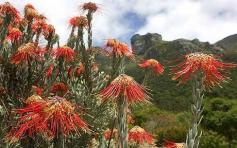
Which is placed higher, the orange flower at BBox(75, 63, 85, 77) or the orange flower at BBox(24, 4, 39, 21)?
the orange flower at BBox(24, 4, 39, 21)

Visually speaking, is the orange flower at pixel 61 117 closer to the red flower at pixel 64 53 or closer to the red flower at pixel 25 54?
the red flower at pixel 25 54

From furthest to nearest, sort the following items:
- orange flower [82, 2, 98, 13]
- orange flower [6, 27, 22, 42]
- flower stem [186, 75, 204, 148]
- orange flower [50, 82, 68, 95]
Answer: orange flower [6, 27, 22, 42] < orange flower [82, 2, 98, 13] < orange flower [50, 82, 68, 95] < flower stem [186, 75, 204, 148]

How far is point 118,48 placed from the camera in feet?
22.2

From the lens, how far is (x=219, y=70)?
4.00 m

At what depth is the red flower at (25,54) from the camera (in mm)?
6758

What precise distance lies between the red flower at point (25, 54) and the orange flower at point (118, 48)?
110 centimetres

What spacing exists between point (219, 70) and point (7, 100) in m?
4.17

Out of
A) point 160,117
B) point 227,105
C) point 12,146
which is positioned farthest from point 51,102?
point 160,117

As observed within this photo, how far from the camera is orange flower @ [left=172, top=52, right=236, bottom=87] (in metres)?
3.78

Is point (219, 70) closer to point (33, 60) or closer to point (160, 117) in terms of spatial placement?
point (33, 60)

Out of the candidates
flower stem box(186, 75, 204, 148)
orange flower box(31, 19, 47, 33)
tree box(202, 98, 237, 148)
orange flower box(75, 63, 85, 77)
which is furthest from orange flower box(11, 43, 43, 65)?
tree box(202, 98, 237, 148)

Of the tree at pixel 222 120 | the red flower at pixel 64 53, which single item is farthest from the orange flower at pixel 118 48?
the tree at pixel 222 120

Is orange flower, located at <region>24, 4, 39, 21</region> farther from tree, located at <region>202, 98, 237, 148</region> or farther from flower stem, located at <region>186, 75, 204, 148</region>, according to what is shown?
tree, located at <region>202, 98, 237, 148</region>

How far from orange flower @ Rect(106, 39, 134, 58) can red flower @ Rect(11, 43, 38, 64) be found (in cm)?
110
